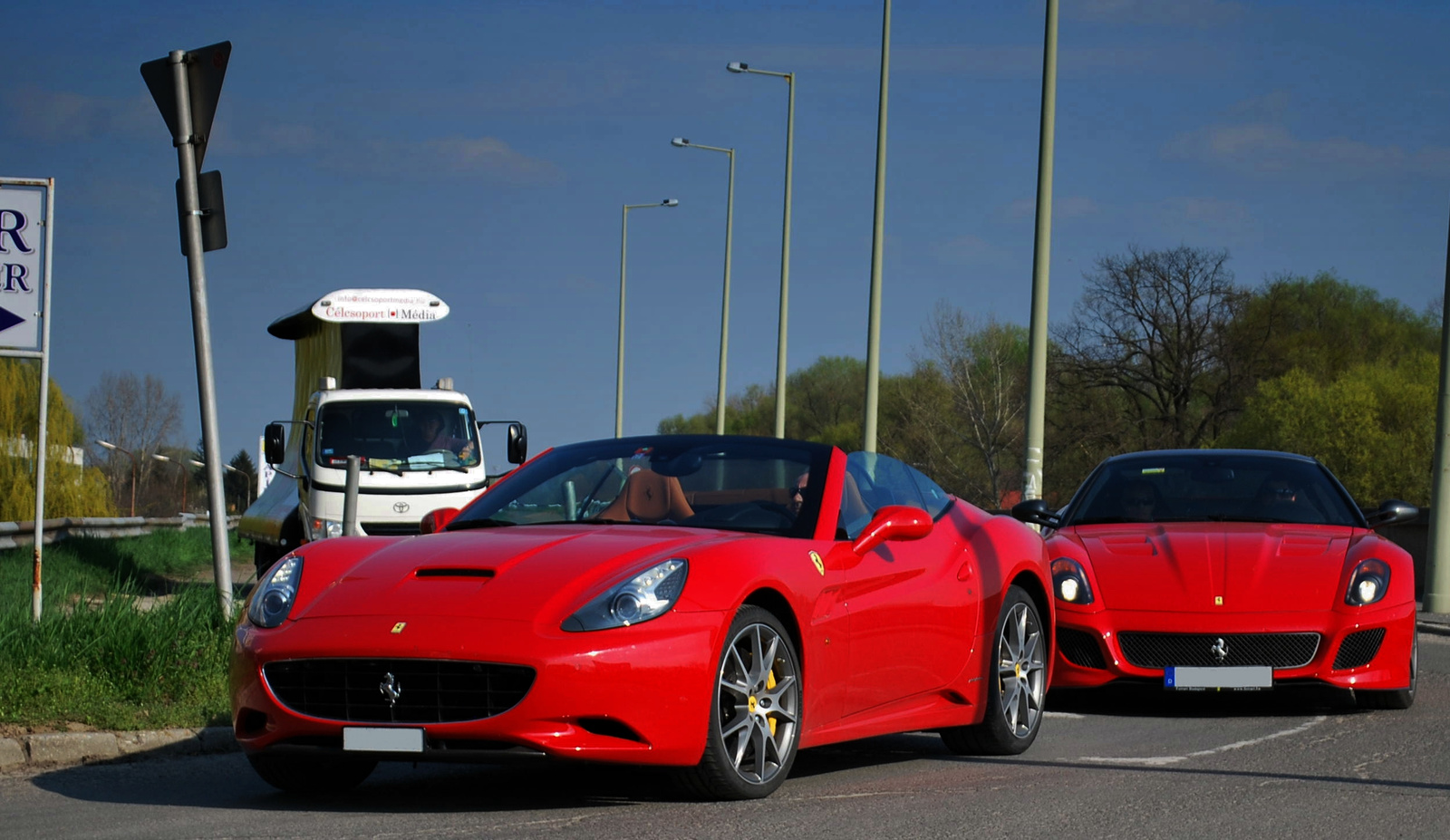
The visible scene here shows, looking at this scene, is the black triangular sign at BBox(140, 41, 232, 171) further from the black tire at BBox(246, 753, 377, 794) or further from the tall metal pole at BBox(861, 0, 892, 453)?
the tall metal pole at BBox(861, 0, 892, 453)

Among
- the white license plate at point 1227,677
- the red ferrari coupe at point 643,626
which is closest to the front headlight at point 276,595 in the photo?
the red ferrari coupe at point 643,626

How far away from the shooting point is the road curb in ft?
23.6

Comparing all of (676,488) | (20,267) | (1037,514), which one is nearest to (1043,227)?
(1037,514)

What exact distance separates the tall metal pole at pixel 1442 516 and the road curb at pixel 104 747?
50.5ft

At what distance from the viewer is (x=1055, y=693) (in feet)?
34.1

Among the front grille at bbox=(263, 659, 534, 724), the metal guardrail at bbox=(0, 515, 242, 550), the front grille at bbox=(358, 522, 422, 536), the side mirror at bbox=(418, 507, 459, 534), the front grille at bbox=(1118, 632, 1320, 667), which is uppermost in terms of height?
the side mirror at bbox=(418, 507, 459, 534)

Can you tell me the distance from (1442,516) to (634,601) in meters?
16.1

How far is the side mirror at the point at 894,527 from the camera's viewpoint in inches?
264

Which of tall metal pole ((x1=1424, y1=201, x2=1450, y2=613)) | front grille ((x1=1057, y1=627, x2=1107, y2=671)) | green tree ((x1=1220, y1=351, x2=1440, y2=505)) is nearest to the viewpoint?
front grille ((x1=1057, y1=627, x2=1107, y2=671))

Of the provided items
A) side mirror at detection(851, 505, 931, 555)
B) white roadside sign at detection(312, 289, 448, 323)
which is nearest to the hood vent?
side mirror at detection(851, 505, 931, 555)

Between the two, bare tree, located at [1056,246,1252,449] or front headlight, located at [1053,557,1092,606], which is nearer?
front headlight, located at [1053,557,1092,606]

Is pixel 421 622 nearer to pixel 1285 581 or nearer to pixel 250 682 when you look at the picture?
pixel 250 682

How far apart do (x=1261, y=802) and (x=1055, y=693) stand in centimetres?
425

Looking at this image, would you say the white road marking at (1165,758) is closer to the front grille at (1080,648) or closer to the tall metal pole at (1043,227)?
the front grille at (1080,648)
